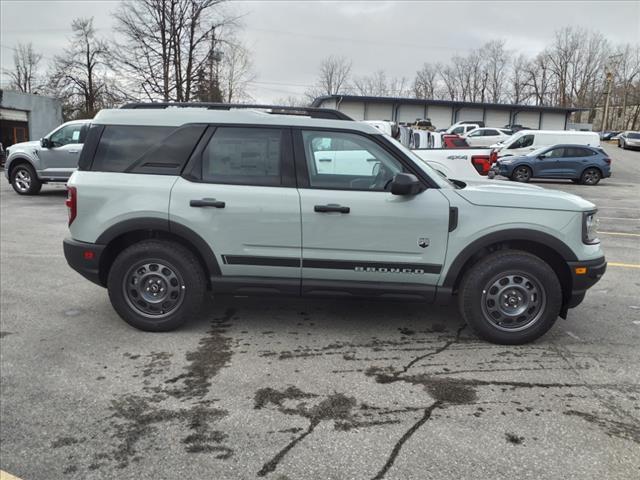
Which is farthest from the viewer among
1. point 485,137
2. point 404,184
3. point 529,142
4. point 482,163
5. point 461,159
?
point 485,137

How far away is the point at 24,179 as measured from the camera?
535 inches

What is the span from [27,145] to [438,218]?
1287 cm

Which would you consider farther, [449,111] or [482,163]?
[449,111]

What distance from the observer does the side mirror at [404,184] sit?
391 cm

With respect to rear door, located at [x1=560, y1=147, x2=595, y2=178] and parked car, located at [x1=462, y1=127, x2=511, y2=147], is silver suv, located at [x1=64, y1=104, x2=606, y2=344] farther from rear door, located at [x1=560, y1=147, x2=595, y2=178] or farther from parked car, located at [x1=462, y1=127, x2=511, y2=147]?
parked car, located at [x1=462, y1=127, x2=511, y2=147]

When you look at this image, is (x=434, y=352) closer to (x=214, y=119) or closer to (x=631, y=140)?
(x=214, y=119)

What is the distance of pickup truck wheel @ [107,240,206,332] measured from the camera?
4.29 meters

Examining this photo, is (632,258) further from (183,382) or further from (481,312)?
(183,382)

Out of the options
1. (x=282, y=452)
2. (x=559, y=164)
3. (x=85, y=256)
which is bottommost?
(x=282, y=452)

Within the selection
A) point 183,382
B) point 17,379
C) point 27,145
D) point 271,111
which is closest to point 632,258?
point 271,111

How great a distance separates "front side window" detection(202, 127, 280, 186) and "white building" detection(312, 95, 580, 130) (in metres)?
46.6

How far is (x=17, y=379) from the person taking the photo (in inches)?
141

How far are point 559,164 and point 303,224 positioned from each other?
19.7 metres

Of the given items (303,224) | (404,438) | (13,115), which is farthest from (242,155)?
(13,115)
